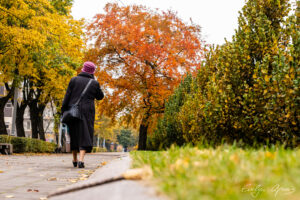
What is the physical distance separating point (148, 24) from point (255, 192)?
61.8 ft

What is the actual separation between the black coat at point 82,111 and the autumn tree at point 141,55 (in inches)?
491

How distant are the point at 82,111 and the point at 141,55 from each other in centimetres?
1294

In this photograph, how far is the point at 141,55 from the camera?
19609mm

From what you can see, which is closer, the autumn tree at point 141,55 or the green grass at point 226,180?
the green grass at point 226,180

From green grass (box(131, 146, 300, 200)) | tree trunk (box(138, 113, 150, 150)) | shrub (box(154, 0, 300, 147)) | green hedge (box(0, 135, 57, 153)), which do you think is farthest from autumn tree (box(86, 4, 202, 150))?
green grass (box(131, 146, 300, 200))

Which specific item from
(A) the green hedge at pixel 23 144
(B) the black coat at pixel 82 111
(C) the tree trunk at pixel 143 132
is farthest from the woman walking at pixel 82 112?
(C) the tree trunk at pixel 143 132

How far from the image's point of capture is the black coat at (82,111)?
22.8 ft

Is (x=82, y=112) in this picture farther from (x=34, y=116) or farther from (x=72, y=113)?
(x=34, y=116)

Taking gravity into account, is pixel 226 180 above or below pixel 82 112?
below

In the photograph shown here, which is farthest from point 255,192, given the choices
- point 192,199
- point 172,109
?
point 172,109

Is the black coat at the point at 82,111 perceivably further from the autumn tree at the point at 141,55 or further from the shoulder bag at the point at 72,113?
the autumn tree at the point at 141,55

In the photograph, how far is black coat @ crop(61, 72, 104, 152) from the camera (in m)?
6.94

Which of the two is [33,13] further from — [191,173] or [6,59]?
[191,173]

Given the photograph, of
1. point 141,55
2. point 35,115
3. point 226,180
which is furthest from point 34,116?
point 226,180
